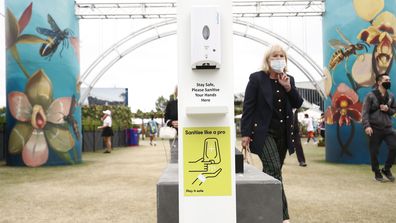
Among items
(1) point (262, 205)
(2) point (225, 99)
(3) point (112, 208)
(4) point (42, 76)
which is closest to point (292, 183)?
(3) point (112, 208)

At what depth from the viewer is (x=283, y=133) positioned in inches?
142

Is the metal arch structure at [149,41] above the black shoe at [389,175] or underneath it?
above

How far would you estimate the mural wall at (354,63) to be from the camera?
9766 millimetres

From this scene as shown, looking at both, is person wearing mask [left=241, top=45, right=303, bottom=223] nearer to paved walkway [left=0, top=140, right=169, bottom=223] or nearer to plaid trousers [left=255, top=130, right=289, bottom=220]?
plaid trousers [left=255, top=130, right=289, bottom=220]

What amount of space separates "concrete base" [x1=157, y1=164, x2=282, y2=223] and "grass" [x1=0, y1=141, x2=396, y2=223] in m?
1.15

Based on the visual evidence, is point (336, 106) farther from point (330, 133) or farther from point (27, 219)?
point (27, 219)

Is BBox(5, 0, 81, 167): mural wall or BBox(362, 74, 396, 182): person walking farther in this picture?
BBox(5, 0, 81, 167): mural wall

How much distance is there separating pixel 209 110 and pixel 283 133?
1739mm

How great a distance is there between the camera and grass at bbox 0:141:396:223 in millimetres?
4473

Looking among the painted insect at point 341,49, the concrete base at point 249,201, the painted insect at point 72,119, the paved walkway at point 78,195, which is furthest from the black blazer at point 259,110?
the painted insect at point 72,119

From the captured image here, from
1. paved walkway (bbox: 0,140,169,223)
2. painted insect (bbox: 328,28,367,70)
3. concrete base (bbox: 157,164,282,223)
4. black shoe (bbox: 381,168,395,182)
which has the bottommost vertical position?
paved walkway (bbox: 0,140,169,223)

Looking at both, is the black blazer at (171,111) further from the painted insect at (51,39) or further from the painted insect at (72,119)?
the painted insect at (51,39)

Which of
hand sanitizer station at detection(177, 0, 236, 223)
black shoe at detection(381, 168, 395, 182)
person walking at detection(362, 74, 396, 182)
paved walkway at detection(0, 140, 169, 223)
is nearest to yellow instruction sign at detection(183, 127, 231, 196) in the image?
hand sanitizer station at detection(177, 0, 236, 223)

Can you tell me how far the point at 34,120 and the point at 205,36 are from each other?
9101 mm
